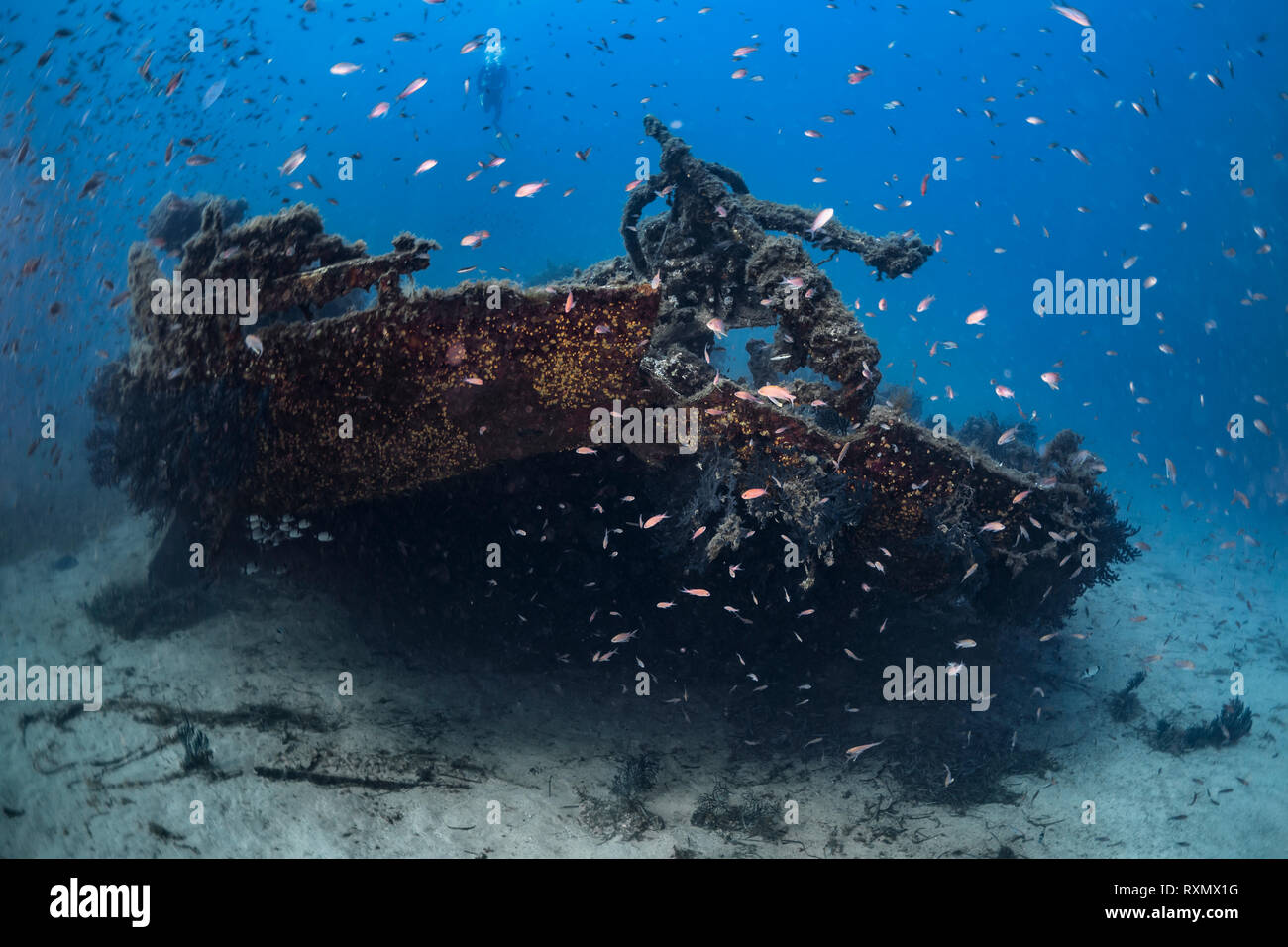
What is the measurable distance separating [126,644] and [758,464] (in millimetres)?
8774

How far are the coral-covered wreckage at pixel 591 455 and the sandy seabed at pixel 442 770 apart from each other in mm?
958

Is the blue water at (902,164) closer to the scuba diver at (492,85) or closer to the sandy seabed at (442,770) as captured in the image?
the scuba diver at (492,85)

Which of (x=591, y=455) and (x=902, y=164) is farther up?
(x=902, y=164)

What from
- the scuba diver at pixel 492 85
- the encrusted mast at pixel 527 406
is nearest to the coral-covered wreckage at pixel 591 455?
the encrusted mast at pixel 527 406

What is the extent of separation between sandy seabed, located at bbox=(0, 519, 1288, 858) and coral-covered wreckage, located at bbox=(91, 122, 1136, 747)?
0.96 m

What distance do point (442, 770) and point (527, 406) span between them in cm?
364

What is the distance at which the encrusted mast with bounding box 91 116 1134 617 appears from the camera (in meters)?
5.14

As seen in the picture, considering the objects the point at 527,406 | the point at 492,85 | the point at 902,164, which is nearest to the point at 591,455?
the point at 527,406

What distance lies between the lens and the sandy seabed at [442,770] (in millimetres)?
4789

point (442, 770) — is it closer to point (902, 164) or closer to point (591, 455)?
point (591, 455)

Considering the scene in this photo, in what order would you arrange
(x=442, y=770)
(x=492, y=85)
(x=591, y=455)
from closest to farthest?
(x=442, y=770)
(x=591, y=455)
(x=492, y=85)

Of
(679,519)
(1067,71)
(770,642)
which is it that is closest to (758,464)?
(679,519)

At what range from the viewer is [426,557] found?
6.93 meters

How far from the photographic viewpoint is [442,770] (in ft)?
18.6
